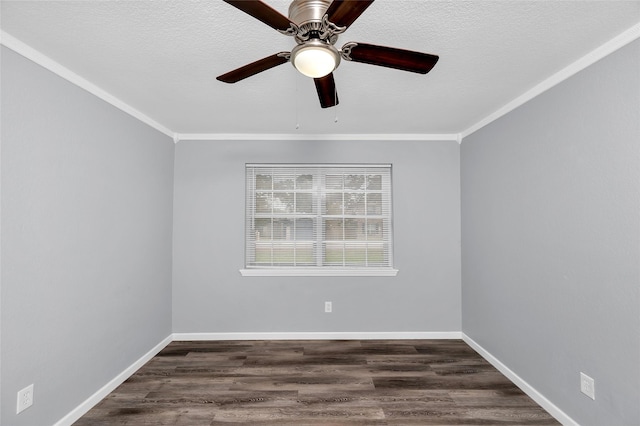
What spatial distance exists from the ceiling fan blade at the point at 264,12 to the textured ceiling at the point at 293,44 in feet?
1.21

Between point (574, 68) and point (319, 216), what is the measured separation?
105 inches

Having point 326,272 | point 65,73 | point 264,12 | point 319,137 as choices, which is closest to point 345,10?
point 264,12

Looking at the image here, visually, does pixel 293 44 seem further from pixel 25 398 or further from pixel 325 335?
pixel 325 335

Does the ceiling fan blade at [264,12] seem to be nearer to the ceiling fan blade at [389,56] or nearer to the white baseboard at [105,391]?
the ceiling fan blade at [389,56]

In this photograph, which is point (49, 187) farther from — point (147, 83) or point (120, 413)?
point (120, 413)

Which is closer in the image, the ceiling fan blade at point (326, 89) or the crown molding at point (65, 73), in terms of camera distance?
the ceiling fan blade at point (326, 89)

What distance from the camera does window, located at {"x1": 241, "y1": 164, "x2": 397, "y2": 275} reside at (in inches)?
156

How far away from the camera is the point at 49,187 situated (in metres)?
2.09

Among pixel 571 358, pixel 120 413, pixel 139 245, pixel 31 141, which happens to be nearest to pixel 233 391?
pixel 120 413

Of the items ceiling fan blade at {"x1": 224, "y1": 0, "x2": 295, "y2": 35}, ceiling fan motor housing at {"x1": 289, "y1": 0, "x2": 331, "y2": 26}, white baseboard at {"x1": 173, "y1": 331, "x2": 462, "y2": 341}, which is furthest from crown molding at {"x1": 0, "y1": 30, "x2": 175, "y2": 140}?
white baseboard at {"x1": 173, "y1": 331, "x2": 462, "y2": 341}

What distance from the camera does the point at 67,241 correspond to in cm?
224

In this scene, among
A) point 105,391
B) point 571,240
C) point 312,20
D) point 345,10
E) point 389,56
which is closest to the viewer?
point 345,10

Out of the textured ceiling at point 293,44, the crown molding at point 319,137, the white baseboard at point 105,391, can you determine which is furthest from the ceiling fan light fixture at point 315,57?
the white baseboard at point 105,391

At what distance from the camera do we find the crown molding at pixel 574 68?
5.93 feet
